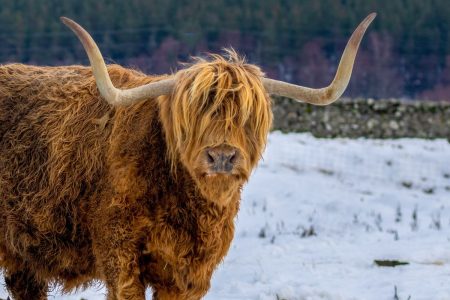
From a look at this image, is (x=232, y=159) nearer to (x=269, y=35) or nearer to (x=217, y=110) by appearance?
(x=217, y=110)

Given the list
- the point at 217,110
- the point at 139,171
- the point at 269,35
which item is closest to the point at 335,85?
the point at 217,110

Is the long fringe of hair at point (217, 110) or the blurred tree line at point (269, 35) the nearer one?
the long fringe of hair at point (217, 110)

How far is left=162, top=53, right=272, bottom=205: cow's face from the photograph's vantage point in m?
5.13

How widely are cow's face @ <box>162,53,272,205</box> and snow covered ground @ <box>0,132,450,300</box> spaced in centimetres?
194

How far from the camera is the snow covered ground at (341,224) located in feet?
23.9

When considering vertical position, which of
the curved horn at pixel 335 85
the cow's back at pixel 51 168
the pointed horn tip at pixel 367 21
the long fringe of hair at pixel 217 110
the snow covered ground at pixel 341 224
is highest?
the pointed horn tip at pixel 367 21

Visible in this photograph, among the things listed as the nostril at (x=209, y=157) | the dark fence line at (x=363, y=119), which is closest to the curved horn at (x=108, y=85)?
the nostril at (x=209, y=157)

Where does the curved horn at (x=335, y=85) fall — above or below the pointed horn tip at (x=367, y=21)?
below

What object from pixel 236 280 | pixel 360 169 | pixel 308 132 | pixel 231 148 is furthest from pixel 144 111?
pixel 308 132

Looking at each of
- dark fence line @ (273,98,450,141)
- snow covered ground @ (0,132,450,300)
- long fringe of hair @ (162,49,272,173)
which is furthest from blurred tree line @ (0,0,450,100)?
long fringe of hair @ (162,49,272,173)

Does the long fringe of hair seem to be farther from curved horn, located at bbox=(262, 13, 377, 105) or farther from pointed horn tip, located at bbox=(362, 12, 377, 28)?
pointed horn tip, located at bbox=(362, 12, 377, 28)

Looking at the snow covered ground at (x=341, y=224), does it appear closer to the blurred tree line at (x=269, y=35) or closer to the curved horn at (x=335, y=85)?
the curved horn at (x=335, y=85)

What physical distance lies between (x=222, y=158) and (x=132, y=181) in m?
0.65

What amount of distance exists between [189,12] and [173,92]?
54.8 ft
